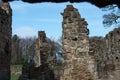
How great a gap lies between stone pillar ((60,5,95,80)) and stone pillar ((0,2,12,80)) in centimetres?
591

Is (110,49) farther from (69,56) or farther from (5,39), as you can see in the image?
(69,56)

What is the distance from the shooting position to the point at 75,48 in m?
13.4

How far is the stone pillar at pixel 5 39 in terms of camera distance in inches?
746

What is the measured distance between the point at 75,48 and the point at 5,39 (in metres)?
6.97

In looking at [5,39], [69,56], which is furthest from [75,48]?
[5,39]

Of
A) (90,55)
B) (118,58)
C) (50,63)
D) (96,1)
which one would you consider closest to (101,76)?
(90,55)

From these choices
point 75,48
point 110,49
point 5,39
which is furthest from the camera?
point 110,49

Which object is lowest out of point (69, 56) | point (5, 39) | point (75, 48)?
point (69, 56)

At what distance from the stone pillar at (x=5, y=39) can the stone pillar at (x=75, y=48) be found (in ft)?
19.4

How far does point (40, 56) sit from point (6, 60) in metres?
1.89

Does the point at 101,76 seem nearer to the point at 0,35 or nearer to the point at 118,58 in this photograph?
the point at 0,35

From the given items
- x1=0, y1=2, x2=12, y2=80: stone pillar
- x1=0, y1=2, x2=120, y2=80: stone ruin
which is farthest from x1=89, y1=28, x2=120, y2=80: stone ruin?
x1=0, y1=2, x2=12, y2=80: stone pillar

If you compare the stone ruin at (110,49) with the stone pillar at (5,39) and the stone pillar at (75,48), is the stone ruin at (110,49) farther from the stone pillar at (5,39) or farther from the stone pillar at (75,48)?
the stone pillar at (75,48)

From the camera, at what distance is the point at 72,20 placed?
13773mm
